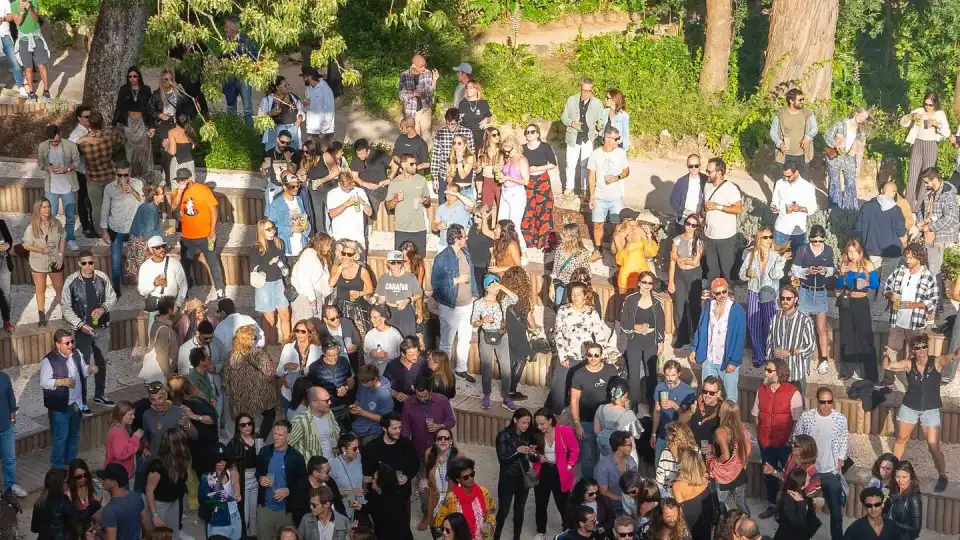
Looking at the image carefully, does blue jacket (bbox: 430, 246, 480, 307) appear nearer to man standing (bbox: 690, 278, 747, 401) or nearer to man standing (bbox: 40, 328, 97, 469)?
man standing (bbox: 690, 278, 747, 401)

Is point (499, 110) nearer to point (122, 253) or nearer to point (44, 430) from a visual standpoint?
point (122, 253)

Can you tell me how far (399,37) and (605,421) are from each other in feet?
39.9

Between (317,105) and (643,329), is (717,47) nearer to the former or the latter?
(317,105)

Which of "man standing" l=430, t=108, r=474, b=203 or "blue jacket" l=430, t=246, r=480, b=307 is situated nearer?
"blue jacket" l=430, t=246, r=480, b=307

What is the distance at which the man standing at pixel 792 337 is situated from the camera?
14.1 meters

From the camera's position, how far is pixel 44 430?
1476 centimetres

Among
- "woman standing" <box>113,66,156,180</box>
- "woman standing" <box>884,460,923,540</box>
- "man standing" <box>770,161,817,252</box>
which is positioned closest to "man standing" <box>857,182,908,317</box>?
"man standing" <box>770,161,817,252</box>

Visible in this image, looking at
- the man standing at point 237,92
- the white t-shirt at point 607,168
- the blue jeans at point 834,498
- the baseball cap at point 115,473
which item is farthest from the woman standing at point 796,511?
the man standing at point 237,92

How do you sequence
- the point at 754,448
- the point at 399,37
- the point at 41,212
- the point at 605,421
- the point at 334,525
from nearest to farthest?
the point at 334,525 < the point at 605,421 < the point at 754,448 < the point at 41,212 < the point at 399,37

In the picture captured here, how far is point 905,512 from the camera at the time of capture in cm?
1221

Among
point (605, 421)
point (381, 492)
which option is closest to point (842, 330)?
point (605, 421)

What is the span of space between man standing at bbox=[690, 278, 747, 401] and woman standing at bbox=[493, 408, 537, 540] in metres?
2.20

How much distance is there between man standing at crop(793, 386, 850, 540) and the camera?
13.1m

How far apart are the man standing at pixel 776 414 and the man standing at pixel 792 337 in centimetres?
55
